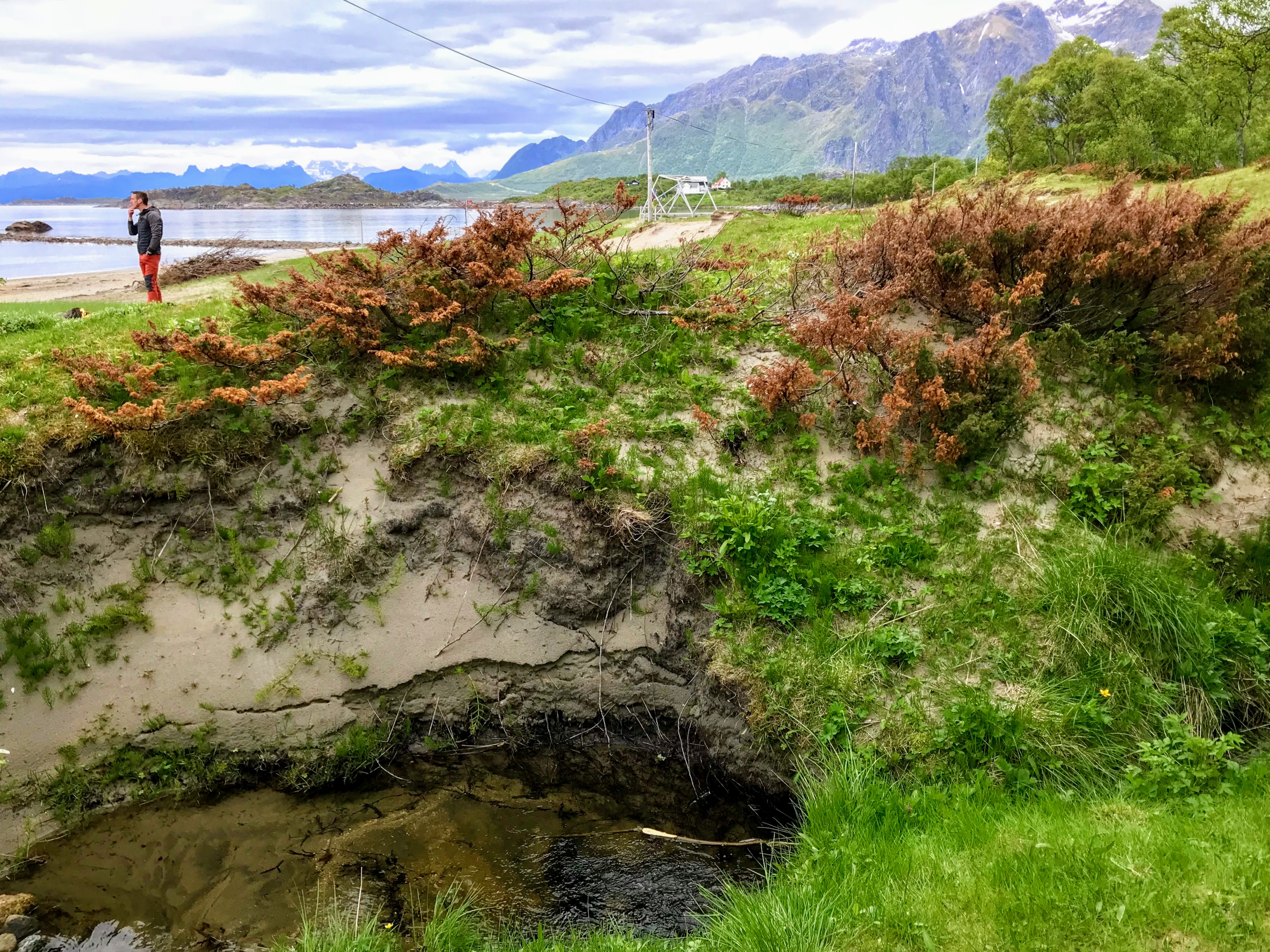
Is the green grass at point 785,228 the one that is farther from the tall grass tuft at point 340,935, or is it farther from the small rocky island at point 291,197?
the small rocky island at point 291,197

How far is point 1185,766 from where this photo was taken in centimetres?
493

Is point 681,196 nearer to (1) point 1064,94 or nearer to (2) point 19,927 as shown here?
(1) point 1064,94

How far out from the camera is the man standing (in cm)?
1305

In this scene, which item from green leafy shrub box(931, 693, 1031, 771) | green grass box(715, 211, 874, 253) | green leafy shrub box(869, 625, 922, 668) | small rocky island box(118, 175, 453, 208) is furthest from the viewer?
small rocky island box(118, 175, 453, 208)

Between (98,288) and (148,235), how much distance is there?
765cm

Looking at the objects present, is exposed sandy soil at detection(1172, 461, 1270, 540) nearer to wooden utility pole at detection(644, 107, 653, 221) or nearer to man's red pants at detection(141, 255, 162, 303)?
man's red pants at detection(141, 255, 162, 303)

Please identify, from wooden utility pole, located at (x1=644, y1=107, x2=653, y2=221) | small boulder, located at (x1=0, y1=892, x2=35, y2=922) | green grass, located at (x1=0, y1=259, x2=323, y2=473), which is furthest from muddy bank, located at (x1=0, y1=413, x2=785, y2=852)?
wooden utility pole, located at (x1=644, y1=107, x2=653, y2=221)

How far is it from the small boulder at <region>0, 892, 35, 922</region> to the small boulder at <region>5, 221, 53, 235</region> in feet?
205

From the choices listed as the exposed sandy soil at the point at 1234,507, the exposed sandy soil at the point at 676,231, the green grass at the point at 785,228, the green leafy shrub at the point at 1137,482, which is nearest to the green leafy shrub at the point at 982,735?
the green leafy shrub at the point at 1137,482

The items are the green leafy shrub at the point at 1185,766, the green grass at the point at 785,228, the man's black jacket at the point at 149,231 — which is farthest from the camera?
the green grass at the point at 785,228

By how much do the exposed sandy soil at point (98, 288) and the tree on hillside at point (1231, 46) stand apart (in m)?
34.9

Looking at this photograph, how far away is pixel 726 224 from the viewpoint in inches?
819

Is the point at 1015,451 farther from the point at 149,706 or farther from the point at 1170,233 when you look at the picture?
the point at 149,706

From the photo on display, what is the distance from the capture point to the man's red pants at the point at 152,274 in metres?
13.4
